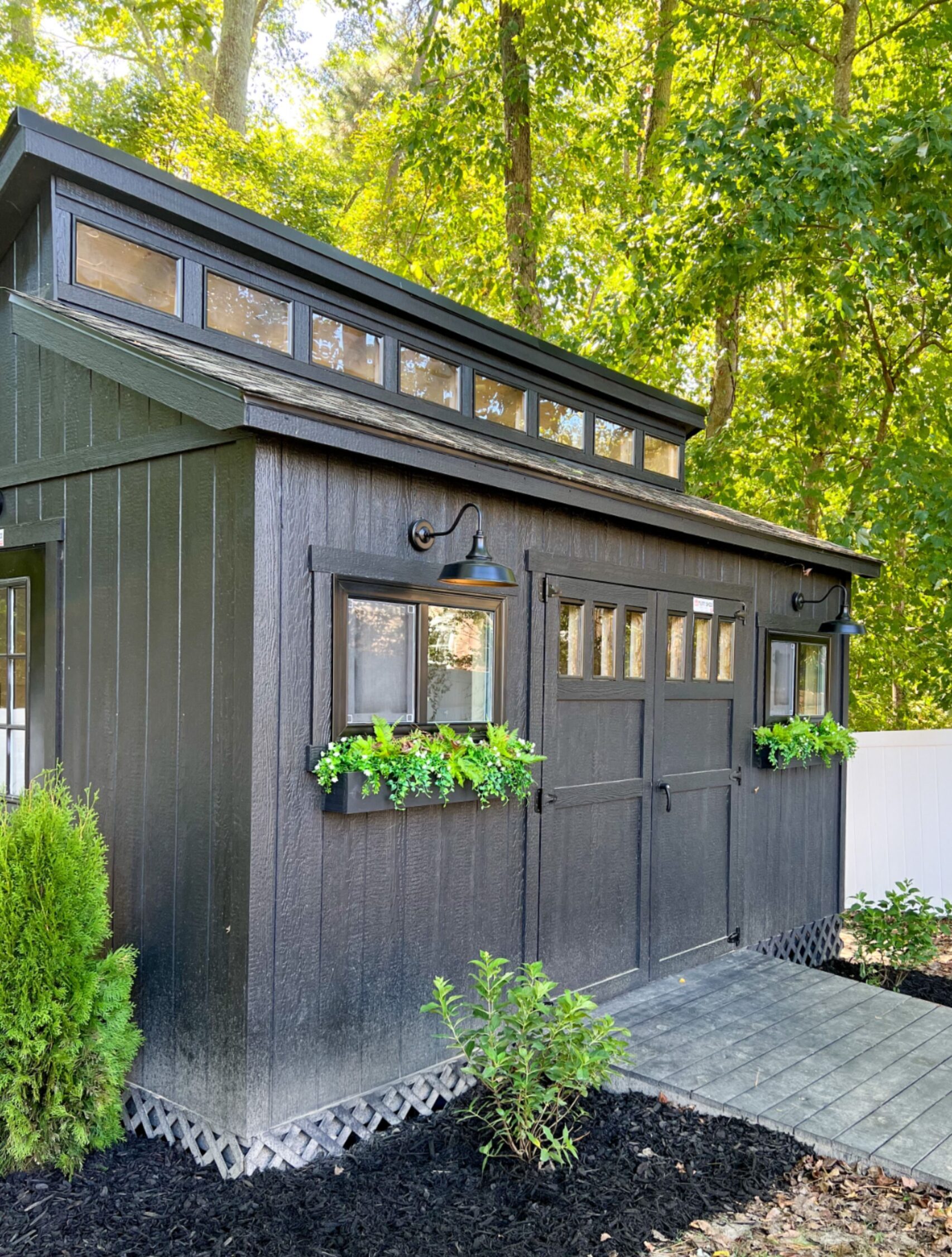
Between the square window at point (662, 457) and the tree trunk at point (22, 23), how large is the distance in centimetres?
1296

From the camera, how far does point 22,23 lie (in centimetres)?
1611

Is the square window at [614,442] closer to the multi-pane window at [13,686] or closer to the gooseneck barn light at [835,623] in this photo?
the gooseneck barn light at [835,623]

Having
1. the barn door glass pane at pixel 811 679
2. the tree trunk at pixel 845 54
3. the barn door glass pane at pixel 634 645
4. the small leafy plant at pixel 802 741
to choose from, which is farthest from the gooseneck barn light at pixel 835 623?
the tree trunk at pixel 845 54

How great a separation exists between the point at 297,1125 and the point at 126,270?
11.5 ft

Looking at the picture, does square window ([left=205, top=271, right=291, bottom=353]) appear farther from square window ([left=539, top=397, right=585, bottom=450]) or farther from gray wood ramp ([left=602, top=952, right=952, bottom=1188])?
gray wood ramp ([left=602, top=952, right=952, bottom=1188])

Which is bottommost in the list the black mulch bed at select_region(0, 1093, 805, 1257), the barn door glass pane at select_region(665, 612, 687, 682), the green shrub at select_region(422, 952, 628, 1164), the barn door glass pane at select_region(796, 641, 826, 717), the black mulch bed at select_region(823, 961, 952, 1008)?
the black mulch bed at select_region(823, 961, 952, 1008)

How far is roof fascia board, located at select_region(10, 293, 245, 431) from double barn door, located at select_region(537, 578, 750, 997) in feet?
6.11

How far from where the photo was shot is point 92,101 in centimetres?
1697

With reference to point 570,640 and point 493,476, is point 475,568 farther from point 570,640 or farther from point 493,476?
point 570,640

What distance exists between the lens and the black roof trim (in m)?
3.81

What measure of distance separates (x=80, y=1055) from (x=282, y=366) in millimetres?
3110

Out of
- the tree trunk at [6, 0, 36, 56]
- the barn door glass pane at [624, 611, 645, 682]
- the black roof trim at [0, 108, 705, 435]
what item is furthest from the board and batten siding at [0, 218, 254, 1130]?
the tree trunk at [6, 0, 36, 56]

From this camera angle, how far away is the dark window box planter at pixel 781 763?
19.6 feet

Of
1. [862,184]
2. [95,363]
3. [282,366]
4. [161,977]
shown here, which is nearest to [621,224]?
[862,184]
